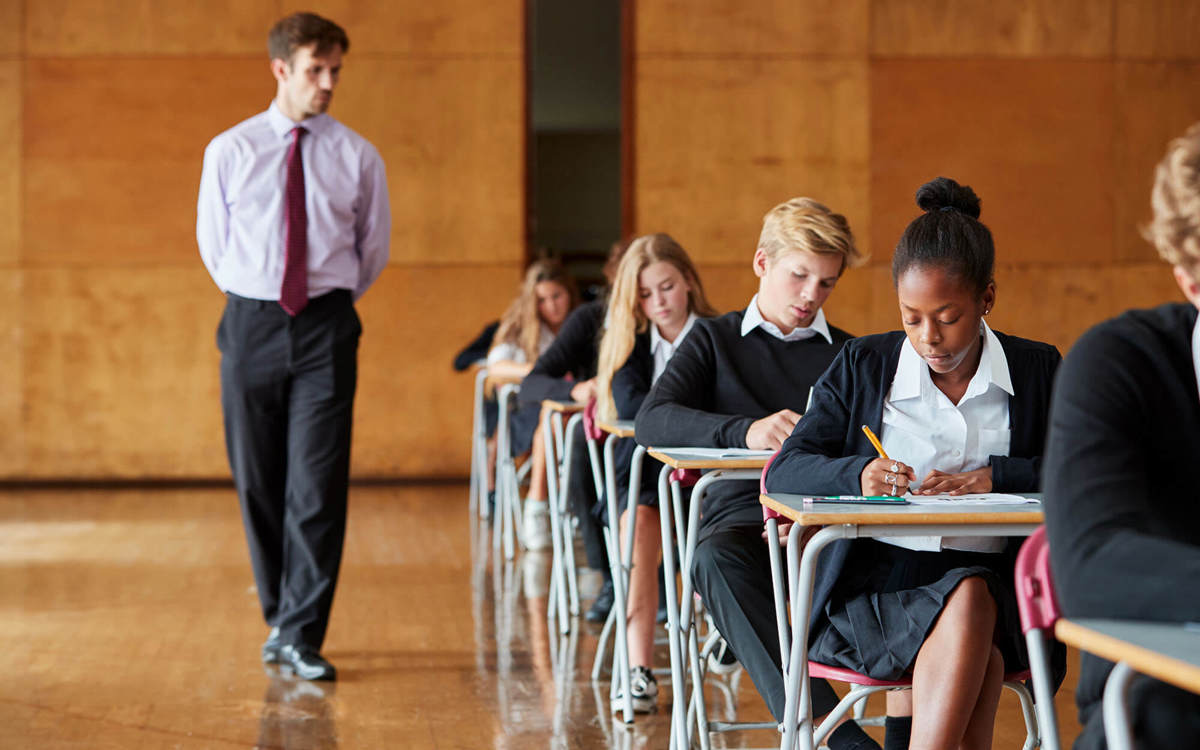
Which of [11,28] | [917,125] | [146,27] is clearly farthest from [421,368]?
[917,125]

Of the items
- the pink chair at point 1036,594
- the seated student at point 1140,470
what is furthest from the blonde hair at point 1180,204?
the pink chair at point 1036,594

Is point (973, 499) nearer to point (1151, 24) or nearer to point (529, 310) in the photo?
point (529, 310)

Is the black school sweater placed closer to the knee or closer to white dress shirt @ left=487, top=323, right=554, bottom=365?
the knee

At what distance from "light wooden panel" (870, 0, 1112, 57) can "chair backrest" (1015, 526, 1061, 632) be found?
283 inches

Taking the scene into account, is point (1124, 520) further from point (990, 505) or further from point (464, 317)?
point (464, 317)

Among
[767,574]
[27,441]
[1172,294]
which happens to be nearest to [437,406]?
[27,441]

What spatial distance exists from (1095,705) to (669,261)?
231 cm

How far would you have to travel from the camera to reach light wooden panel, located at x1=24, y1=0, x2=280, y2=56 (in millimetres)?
7785

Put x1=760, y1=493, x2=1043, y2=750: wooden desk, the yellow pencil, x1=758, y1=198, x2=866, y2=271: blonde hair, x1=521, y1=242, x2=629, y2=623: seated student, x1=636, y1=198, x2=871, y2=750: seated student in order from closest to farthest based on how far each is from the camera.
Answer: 1. x1=760, y1=493, x2=1043, y2=750: wooden desk
2. the yellow pencil
3. x1=636, y1=198, x2=871, y2=750: seated student
4. x1=758, y1=198, x2=866, y2=271: blonde hair
5. x1=521, y1=242, x2=629, y2=623: seated student

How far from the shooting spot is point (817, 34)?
8.11 meters

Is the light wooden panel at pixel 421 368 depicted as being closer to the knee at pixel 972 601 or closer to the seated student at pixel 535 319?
the seated student at pixel 535 319

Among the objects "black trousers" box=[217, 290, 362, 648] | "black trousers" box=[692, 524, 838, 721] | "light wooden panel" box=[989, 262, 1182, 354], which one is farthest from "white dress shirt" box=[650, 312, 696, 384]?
"light wooden panel" box=[989, 262, 1182, 354]

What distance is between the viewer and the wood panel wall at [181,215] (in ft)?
25.7

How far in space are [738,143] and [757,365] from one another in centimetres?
534
